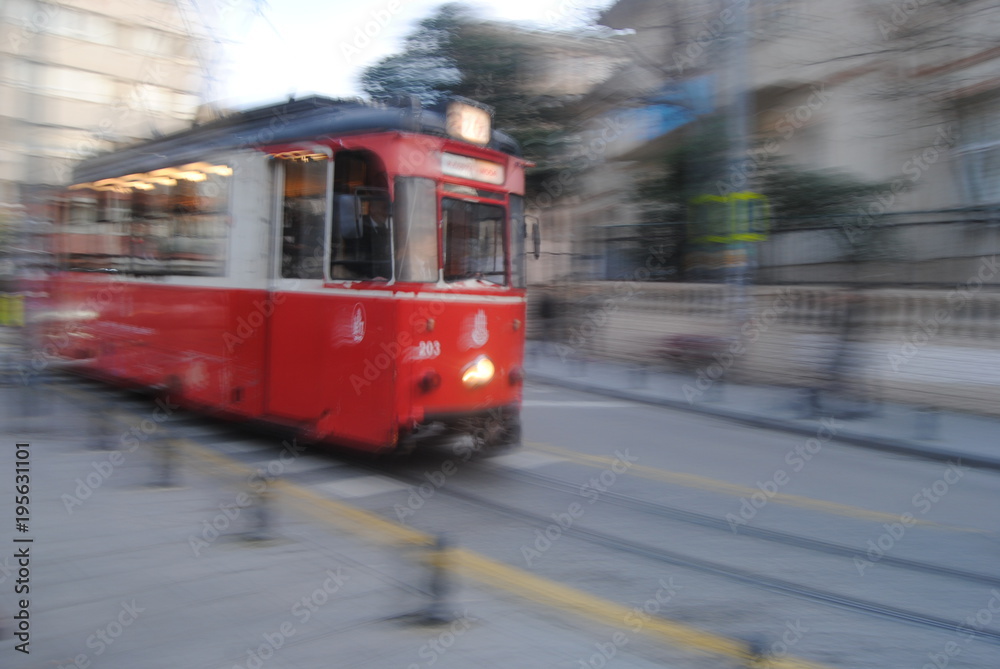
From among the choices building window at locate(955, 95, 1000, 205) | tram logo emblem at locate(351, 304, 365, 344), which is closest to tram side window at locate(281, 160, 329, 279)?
tram logo emblem at locate(351, 304, 365, 344)

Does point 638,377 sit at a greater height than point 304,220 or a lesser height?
lesser

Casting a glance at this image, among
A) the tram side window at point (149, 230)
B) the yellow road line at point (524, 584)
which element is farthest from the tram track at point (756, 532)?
the tram side window at point (149, 230)

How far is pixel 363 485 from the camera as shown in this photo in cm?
767

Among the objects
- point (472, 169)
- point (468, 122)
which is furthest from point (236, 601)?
point (468, 122)

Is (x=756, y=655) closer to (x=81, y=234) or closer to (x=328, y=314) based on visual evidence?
(x=328, y=314)

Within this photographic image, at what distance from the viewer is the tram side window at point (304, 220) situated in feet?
26.0

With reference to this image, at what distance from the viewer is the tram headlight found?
8.04m

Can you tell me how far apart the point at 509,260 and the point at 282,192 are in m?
2.50

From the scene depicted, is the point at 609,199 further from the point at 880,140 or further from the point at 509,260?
the point at 509,260

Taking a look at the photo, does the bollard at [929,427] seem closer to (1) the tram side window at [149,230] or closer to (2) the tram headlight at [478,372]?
(2) the tram headlight at [478,372]

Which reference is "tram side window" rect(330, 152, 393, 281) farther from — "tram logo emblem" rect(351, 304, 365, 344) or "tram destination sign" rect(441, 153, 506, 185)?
"tram destination sign" rect(441, 153, 506, 185)

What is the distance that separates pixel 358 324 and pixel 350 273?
514mm

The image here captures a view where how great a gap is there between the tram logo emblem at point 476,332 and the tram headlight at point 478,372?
0.17 metres

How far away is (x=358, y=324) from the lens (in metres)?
7.63
